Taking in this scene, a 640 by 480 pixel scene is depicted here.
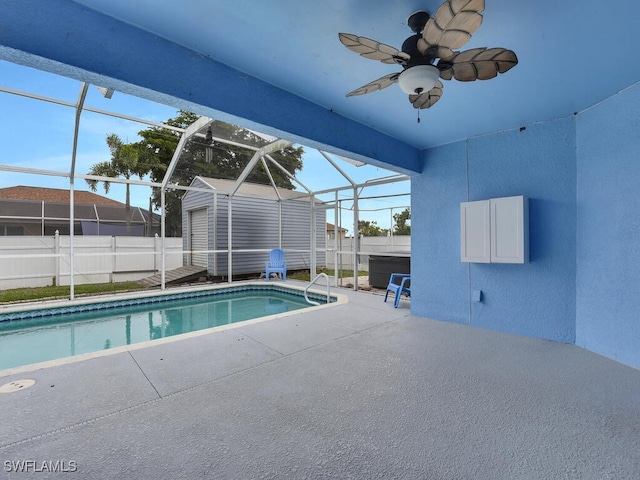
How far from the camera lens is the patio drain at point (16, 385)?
2.31 m

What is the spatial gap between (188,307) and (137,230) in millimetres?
3656

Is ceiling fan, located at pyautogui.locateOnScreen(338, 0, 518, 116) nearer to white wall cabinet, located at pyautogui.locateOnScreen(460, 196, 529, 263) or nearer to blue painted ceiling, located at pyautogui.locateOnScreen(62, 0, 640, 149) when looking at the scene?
blue painted ceiling, located at pyautogui.locateOnScreen(62, 0, 640, 149)

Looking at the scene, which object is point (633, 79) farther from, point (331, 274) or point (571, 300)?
point (331, 274)

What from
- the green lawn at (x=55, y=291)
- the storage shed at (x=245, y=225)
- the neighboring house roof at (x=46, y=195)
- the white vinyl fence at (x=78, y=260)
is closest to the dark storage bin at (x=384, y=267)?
the storage shed at (x=245, y=225)

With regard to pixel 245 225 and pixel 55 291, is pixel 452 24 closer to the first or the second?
pixel 55 291

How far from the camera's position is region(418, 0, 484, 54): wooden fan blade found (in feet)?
4.44

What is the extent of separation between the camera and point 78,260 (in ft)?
24.4

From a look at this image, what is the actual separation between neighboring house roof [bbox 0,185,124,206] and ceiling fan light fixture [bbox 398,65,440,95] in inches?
276

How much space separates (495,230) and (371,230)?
7.27 meters

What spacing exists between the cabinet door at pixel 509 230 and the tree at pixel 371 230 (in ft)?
21.4

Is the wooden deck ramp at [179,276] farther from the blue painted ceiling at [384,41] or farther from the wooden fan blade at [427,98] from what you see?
the wooden fan blade at [427,98]

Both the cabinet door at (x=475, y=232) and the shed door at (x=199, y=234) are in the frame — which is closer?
the cabinet door at (x=475, y=232)

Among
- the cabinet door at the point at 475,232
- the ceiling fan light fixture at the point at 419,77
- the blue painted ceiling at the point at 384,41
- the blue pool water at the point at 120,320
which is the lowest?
the blue pool water at the point at 120,320

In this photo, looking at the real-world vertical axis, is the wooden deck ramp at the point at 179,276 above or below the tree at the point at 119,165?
below
